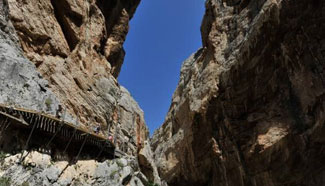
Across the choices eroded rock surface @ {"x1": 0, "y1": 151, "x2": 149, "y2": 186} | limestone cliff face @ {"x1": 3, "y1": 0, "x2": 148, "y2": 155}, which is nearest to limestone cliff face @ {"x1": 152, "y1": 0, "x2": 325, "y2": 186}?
limestone cliff face @ {"x1": 3, "y1": 0, "x2": 148, "y2": 155}

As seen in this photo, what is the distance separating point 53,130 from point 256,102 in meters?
14.2

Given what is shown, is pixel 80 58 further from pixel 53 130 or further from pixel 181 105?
pixel 181 105

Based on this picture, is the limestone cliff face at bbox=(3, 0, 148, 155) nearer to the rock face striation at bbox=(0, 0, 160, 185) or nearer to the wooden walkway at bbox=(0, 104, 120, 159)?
the rock face striation at bbox=(0, 0, 160, 185)

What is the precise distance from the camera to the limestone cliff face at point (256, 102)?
18.4 metres

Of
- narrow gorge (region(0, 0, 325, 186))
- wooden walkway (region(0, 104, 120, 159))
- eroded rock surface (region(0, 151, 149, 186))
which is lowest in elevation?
eroded rock surface (region(0, 151, 149, 186))

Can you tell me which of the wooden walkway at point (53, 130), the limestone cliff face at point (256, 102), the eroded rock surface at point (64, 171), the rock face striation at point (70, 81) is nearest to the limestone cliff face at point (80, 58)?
the rock face striation at point (70, 81)

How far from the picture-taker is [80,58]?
20125 mm

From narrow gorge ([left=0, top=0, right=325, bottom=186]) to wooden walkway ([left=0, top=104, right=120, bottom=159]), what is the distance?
0.16 feet

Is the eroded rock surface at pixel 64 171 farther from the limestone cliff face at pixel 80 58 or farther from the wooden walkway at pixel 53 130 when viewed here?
the limestone cliff face at pixel 80 58

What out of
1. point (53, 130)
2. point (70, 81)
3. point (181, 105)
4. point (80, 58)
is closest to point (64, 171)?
point (53, 130)

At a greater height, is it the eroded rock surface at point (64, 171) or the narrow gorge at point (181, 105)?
the narrow gorge at point (181, 105)

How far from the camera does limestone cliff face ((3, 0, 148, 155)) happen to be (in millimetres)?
16766

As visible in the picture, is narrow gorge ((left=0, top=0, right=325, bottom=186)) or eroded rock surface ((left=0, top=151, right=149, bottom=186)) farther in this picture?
narrow gorge ((left=0, top=0, right=325, bottom=186))

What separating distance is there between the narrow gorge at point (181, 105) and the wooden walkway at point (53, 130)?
0.16ft
